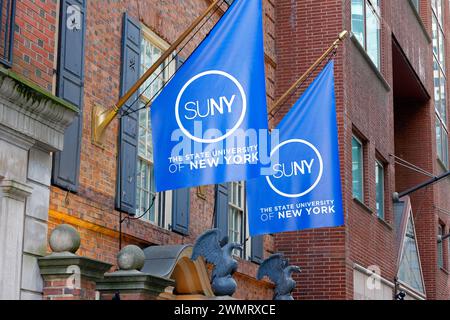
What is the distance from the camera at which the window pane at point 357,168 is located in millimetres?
21438

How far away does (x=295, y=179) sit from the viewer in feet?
48.9

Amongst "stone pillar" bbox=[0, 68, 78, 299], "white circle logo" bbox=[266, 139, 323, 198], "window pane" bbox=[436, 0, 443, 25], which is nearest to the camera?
"stone pillar" bbox=[0, 68, 78, 299]

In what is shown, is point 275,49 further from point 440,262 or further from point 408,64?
point 440,262

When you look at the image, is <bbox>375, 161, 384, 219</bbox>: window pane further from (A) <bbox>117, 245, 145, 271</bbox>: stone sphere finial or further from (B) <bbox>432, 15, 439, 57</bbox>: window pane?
(A) <bbox>117, 245, 145, 271</bbox>: stone sphere finial

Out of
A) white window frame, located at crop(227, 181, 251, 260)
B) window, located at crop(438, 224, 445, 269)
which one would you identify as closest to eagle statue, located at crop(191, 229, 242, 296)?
white window frame, located at crop(227, 181, 251, 260)

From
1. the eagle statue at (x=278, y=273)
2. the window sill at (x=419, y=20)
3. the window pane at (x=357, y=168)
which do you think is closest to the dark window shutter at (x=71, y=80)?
the eagle statue at (x=278, y=273)

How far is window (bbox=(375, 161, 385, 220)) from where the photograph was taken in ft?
77.2

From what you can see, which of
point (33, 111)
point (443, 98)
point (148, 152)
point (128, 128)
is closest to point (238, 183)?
point (148, 152)

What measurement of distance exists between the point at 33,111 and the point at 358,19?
1297cm

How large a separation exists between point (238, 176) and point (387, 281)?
11868 millimetres

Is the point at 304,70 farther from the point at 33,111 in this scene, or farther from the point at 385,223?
the point at 33,111

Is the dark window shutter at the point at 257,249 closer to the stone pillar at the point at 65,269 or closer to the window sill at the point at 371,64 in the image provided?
the window sill at the point at 371,64

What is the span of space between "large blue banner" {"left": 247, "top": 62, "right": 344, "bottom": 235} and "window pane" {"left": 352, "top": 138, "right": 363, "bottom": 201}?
6.22 m

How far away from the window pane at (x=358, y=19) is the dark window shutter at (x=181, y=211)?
26.7 feet
